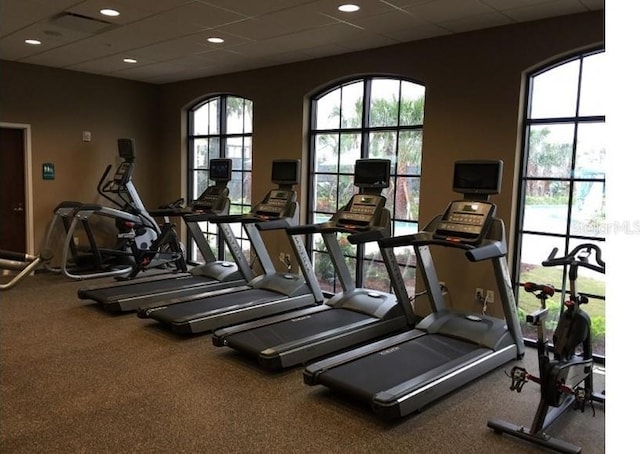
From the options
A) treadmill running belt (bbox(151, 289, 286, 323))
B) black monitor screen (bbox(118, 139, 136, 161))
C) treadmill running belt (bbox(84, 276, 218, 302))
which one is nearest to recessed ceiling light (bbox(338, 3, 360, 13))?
treadmill running belt (bbox(151, 289, 286, 323))

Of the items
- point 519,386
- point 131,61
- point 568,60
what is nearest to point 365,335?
point 519,386

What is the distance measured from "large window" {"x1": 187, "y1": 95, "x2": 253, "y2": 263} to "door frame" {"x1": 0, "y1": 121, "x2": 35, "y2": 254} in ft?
7.59

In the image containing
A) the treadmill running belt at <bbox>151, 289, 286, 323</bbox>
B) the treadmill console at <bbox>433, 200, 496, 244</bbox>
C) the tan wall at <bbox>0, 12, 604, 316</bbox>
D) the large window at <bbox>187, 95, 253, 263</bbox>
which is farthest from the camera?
the large window at <bbox>187, 95, 253, 263</bbox>

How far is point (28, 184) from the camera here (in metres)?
7.43

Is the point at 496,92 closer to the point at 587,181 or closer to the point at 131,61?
the point at 587,181

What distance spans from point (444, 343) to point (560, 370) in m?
1.27

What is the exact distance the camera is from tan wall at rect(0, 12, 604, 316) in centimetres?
489

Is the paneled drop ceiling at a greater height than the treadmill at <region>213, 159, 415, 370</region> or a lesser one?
greater

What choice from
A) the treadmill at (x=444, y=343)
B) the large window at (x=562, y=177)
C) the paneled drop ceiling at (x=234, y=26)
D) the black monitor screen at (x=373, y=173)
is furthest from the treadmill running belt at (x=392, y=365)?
the paneled drop ceiling at (x=234, y=26)

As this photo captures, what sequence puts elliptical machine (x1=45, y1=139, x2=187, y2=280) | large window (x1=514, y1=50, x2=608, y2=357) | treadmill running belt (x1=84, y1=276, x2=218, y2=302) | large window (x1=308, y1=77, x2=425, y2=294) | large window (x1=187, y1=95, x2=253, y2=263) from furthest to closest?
large window (x1=187, y1=95, x2=253, y2=263), elliptical machine (x1=45, y1=139, x2=187, y2=280), large window (x1=308, y1=77, x2=425, y2=294), treadmill running belt (x1=84, y1=276, x2=218, y2=302), large window (x1=514, y1=50, x2=608, y2=357)

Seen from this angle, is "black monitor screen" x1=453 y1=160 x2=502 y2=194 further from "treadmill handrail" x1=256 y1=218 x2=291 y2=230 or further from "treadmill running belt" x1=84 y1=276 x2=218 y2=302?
"treadmill running belt" x1=84 y1=276 x2=218 y2=302

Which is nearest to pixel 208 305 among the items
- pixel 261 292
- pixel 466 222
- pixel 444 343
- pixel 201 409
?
pixel 261 292

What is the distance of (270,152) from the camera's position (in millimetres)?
7102

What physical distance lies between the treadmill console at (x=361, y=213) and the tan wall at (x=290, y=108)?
0.69 m
